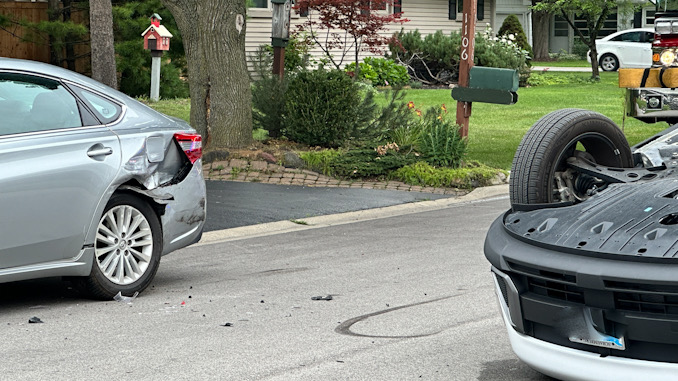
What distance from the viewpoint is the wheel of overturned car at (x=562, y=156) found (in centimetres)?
536

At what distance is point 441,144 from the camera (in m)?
14.2

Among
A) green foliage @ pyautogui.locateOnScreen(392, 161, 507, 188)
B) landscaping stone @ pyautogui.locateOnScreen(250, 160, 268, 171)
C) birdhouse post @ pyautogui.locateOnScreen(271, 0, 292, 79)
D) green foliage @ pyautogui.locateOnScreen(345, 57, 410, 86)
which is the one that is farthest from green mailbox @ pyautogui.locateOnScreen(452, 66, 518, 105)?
green foliage @ pyautogui.locateOnScreen(345, 57, 410, 86)

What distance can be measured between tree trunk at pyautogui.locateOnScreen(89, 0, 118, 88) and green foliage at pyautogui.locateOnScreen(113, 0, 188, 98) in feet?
31.1

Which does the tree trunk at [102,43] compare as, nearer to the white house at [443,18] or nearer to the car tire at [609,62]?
the white house at [443,18]

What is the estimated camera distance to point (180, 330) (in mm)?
6316

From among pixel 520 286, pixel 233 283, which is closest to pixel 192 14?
pixel 233 283

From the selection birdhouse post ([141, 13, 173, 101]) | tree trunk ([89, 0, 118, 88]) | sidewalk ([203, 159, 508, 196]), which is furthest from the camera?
birdhouse post ([141, 13, 173, 101])

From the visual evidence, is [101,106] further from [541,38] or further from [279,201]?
[541,38]

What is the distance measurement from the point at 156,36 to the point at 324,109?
8334 millimetres

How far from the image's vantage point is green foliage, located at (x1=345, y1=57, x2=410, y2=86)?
2825cm

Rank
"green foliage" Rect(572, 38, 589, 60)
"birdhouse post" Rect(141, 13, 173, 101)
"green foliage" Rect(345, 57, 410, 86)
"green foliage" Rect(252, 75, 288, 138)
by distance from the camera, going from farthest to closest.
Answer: "green foliage" Rect(572, 38, 589, 60) < "green foliage" Rect(345, 57, 410, 86) < "birdhouse post" Rect(141, 13, 173, 101) < "green foliage" Rect(252, 75, 288, 138)

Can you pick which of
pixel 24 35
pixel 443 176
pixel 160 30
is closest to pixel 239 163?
pixel 443 176

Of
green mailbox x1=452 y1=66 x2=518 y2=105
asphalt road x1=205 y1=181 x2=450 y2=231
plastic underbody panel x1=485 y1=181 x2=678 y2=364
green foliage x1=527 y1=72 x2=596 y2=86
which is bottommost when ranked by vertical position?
asphalt road x1=205 y1=181 x2=450 y2=231

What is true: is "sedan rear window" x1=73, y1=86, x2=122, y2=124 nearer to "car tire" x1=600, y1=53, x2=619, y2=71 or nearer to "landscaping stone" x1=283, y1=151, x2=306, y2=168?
"landscaping stone" x1=283, y1=151, x2=306, y2=168
